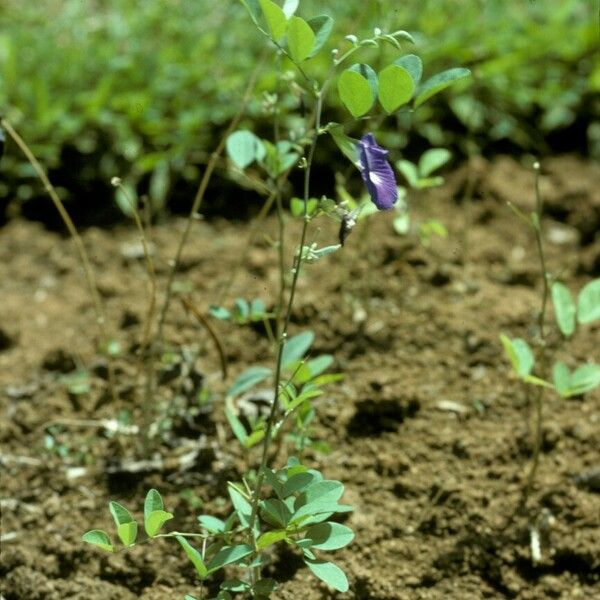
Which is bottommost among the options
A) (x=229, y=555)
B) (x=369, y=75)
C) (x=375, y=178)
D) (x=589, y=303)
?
(x=229, y=555)

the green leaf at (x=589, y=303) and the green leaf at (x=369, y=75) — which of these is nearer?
the green leaf at (x=369, y=75)

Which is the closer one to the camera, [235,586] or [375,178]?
[375,178]

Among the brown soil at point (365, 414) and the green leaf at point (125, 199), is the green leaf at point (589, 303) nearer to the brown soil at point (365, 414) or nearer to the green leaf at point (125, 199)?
the brown soil at point (365, 414)

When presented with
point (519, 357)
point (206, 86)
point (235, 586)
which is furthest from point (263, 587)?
point (206, 86)

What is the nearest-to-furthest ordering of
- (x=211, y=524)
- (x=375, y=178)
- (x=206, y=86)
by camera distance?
1. (x=375, y=178)
2. (x=211, y=524)
3. (x=206, y=86)

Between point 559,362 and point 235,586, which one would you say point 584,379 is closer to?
point 559,362

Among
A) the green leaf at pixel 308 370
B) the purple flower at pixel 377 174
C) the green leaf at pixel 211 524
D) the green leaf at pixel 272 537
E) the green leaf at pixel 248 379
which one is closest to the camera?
the purple flower at pixel 377 174

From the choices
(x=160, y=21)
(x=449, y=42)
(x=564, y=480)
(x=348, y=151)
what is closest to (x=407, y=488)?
(x=564, y=480)

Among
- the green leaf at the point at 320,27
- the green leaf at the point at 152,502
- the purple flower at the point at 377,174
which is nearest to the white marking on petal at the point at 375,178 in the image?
the purple flower at the point at 377,174
